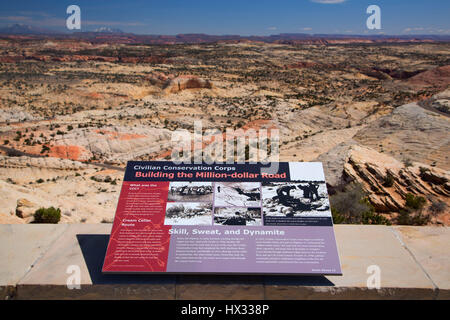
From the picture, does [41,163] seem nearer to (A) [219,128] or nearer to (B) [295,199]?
(A) [219,128]

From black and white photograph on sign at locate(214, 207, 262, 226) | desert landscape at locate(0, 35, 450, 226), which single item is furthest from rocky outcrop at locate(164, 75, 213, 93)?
black and white photograph on sign at locate(214, 207, 262, 226)

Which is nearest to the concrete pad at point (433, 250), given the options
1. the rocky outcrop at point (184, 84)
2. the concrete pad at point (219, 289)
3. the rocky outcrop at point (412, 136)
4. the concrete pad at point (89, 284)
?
the concrete pad at point (219, 289)

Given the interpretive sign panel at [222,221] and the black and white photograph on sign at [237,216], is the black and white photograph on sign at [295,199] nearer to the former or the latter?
the interpretive sign panel at [222,221]

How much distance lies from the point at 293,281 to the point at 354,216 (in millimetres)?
4290

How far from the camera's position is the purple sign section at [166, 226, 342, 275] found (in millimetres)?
3928

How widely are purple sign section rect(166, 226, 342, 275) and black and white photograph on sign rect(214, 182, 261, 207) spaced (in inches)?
13.1

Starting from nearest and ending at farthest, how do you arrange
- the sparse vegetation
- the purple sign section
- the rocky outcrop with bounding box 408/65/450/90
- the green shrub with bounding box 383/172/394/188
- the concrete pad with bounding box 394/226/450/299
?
the purple sign section → the concrete pad with bounding box 394/226/450/299 → the sparse vegetation → the green shrub with bounding box 383/172/394/188 → the rocky outcrop with bounding box 408/65/450/90

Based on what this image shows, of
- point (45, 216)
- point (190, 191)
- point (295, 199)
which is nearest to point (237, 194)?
point (190, 191)

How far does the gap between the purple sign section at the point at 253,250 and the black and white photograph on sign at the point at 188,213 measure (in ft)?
0.27

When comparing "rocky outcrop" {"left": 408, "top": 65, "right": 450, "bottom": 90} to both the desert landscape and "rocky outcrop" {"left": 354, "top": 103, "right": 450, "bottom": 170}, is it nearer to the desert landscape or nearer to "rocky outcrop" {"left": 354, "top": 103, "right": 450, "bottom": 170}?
the desert landscape

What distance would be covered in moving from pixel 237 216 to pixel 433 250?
2951 mm

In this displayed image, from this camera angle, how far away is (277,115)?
36125 mm

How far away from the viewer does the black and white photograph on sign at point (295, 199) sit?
4363 millimetres

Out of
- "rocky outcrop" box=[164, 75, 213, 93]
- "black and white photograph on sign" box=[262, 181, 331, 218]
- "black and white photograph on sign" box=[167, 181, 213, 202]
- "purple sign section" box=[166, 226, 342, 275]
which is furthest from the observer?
"rocky outcrop" box=[164, 75, 213, 93]
